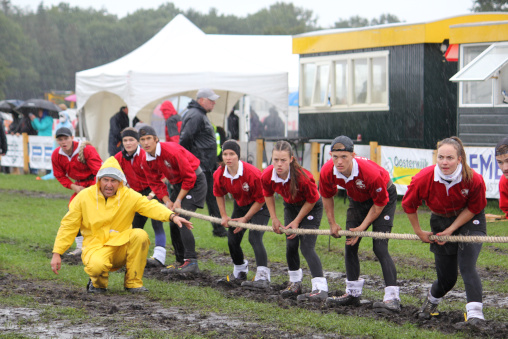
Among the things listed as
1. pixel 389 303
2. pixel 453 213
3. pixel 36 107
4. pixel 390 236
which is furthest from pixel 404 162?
pixel 36 107

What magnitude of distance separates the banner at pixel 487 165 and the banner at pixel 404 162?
91 centimetres

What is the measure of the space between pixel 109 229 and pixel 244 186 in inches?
63.8

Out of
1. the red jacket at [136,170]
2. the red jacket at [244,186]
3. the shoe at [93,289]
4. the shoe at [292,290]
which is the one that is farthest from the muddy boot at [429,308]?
the red jacket at [136,170]

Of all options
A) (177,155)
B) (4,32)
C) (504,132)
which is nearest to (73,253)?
(177,155)

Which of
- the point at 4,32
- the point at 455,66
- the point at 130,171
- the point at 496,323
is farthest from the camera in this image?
the point at 4,32

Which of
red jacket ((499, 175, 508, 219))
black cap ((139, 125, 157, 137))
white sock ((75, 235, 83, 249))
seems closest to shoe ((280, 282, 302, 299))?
red jacket ((499, 175, 508, 219))

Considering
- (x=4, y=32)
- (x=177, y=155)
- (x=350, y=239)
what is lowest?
(x=350, y=239)

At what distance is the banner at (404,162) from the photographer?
1484 cm

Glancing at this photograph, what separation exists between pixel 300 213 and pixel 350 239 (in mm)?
677

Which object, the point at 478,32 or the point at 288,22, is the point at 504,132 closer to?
the point at 478,32

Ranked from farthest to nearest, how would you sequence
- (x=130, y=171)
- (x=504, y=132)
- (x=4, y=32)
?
(x=4, y=32), (x=504, y=132), (x=130, y=171)

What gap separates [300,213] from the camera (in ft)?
25.9

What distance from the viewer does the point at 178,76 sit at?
18.5 m

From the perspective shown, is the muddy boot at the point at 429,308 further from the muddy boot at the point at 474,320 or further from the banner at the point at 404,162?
the banner at the point at 404,162
